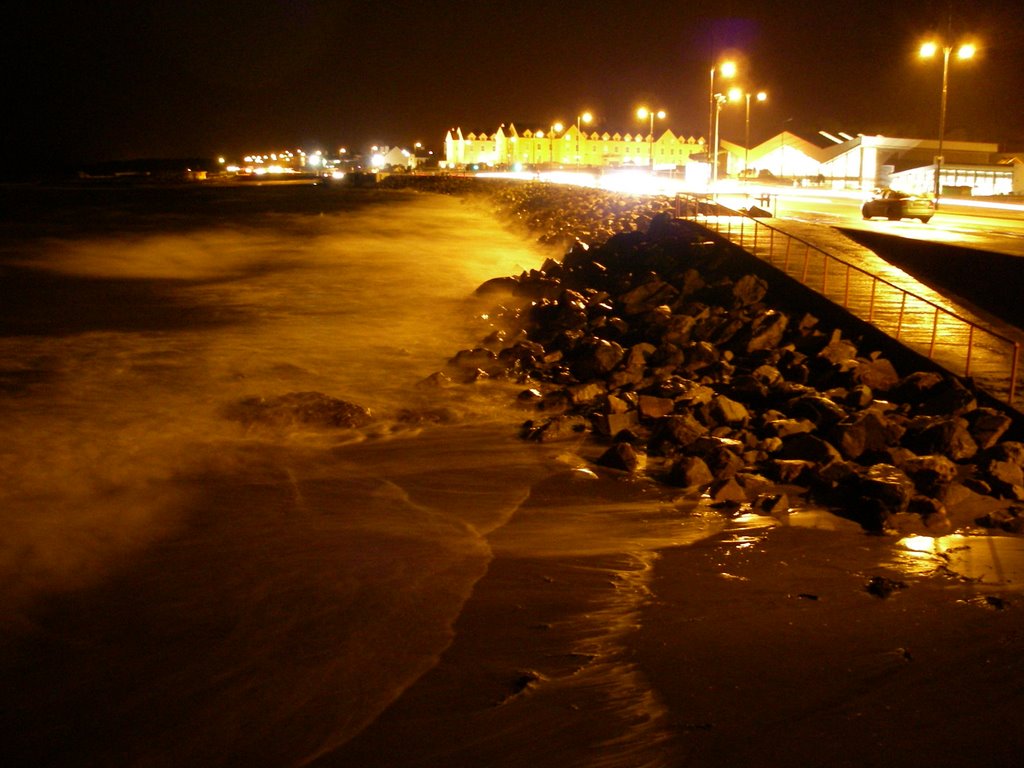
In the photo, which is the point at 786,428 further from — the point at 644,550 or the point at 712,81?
the point at 712,81

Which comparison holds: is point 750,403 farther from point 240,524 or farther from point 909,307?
point 240,524

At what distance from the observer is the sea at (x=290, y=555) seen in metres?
5.43

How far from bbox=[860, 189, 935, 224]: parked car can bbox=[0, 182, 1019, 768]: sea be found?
16095mm

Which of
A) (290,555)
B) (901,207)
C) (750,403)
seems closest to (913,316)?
(750,403)

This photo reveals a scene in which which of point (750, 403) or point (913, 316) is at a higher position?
point (913, 316)

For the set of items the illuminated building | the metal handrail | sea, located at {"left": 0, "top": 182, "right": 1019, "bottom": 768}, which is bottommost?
sea, located at {"left": 0, "top": 182, "right": 1019, "bottom": 768}

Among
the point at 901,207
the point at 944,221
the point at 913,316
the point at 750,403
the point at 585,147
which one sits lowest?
the point at 750,403

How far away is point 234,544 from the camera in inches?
317

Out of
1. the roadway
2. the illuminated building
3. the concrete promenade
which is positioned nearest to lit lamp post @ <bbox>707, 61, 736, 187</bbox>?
the roadway

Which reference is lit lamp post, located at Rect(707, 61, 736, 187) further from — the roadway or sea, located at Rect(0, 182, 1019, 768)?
sea, located at Rect(0, 182, 1019, 768)

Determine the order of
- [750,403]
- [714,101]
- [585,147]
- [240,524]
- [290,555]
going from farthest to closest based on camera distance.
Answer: [585,147] < [714,101] < [750,403] < [240,524] < [290,555]

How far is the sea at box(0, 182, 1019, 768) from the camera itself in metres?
5.43

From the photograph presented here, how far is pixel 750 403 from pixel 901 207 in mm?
18990

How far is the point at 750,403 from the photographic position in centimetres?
1184
